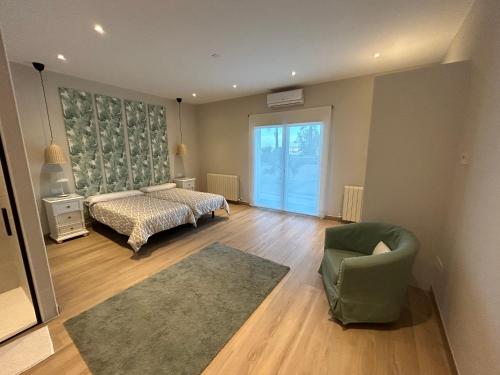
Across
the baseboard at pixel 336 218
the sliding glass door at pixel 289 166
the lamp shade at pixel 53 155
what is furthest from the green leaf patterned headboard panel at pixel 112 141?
the baseboard at pixel 336 218

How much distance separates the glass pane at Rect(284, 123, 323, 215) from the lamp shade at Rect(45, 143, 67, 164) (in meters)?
4.03

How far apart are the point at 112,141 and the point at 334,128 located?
4.32 meters

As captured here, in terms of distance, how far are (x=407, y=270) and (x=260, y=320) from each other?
1275mm

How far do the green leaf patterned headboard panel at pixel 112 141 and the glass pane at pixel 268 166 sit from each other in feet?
9.40

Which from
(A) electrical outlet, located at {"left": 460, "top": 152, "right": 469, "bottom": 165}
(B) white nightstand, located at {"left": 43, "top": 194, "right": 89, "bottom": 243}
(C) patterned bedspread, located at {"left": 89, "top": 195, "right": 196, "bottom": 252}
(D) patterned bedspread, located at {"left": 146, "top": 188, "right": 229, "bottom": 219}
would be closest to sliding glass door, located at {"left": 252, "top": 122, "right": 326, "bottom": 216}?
(D) patterned bedspread, located at {"left": 146, "top": 188, "right": 229, "bottom": 219}

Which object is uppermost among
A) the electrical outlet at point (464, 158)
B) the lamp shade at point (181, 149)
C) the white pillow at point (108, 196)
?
the lamp shade at point (181, 149)

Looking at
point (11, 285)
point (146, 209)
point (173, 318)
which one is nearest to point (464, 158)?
point (173, 318)

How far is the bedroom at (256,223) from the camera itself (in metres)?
1.49

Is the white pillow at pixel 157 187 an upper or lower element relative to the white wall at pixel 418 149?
lower

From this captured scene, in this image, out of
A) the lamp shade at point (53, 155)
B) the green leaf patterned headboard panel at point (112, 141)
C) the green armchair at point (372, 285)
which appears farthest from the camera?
the green leaf patterned headboard panel at point (112, 141)

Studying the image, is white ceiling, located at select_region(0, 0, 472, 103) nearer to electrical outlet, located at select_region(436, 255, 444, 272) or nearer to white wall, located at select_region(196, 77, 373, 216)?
white wall, located at select_region(196, 77, 373, 216)

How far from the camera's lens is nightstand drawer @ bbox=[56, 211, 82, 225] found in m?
3.29

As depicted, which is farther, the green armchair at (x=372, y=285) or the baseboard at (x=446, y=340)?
the green armchair at (x=372, y=285)

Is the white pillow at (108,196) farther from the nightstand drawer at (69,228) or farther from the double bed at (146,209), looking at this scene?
the nightstand drawer at (69,228)
